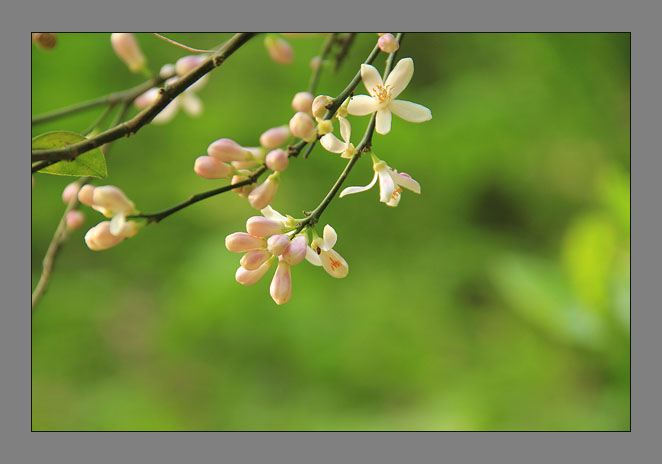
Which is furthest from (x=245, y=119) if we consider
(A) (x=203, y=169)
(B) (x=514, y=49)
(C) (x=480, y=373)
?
(A) (x=203, y=169)

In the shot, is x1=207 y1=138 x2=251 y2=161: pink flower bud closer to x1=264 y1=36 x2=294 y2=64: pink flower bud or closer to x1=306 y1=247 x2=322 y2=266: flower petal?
x1=306 y1=247 x2=322 y2=266: flower petal

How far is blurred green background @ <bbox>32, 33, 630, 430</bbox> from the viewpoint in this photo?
170cm

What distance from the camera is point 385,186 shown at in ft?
1.84

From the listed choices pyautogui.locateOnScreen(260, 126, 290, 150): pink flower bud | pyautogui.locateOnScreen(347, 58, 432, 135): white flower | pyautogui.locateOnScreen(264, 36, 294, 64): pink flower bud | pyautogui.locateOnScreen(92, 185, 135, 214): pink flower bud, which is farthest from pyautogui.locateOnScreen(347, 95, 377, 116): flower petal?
pyautogui.locateOnScreen(264, 36, 294, 64): pink flower bud

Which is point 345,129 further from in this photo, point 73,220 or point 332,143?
point 73,220

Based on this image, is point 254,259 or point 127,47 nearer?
point 254,259

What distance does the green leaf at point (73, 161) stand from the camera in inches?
21.6

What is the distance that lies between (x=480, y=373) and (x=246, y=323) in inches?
28.4

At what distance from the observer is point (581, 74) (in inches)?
63.6

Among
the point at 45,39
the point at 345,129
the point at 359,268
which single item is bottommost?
the point at 359,268

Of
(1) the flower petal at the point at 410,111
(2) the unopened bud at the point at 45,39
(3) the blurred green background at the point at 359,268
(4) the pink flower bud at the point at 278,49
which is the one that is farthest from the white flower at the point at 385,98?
(3) the blurred green background at the point at 359,268

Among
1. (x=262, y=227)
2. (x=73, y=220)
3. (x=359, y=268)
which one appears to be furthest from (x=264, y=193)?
(x=359, y=268)

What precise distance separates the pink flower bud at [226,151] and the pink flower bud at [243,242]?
82 millimetres

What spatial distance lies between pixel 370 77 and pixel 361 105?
3 centimetres
